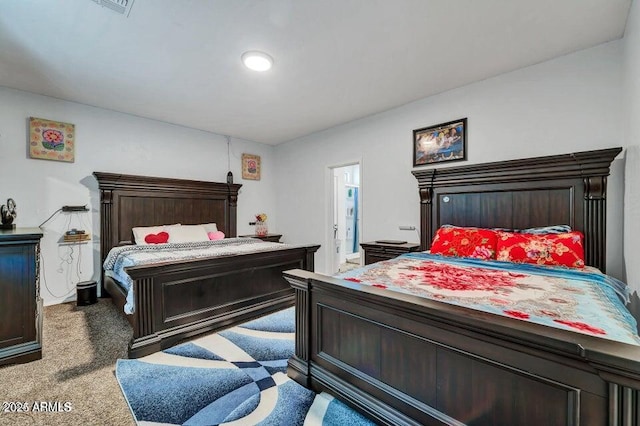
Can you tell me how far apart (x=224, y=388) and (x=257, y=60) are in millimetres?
2749

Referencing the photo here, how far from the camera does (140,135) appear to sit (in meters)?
4.27

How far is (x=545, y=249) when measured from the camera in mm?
2334

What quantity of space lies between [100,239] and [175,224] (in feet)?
3.16

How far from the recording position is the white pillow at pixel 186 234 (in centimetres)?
403

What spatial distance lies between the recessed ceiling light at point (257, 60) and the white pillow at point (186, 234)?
2.54 meters

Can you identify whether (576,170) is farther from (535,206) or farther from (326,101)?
(326,101)

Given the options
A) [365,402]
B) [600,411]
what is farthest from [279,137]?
[600,411]

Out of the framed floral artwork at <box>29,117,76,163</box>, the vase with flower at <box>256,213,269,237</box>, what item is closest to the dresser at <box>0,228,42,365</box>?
the framed floral artwork at <box>29,117,76,163</box>

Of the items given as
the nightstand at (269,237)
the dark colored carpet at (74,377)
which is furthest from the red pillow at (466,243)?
the nightstand at (269,237)

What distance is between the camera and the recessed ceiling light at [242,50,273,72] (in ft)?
8.48

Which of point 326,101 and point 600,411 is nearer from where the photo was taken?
point 600,411

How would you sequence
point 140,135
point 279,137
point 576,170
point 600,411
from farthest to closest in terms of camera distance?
1. point 279,137
2. point 140,135
3. point 576,170
4. point 600,411

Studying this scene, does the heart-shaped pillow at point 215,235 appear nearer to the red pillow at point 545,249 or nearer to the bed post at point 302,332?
the bed post at point 302,332

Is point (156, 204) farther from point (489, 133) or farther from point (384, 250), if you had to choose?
point (489, 133)
